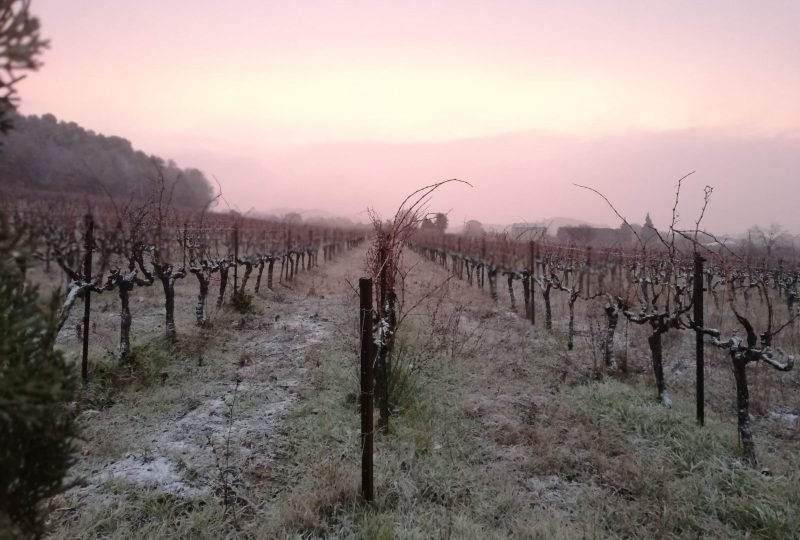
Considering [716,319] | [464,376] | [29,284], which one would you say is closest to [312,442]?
[464,376]

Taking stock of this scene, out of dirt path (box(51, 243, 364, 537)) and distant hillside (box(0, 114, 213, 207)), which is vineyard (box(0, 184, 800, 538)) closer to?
dirt path (box(51, 243, 364, 537))

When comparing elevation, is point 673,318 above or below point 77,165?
below

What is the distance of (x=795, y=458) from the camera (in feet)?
15.7

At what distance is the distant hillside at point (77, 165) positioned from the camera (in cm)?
4953

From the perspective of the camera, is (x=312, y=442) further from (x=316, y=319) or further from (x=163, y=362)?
(x=316, y=319)

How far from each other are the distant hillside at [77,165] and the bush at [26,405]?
43938 mm

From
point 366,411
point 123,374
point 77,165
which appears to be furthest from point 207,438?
point 77,165

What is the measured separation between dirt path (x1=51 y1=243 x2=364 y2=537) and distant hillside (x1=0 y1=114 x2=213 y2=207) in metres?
38.2

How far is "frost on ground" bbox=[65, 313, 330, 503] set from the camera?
4.27m

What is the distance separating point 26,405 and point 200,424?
4.20 m

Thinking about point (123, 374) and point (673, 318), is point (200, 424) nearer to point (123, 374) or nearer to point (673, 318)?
point (123, 374)

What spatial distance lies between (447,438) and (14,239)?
4.46 metres

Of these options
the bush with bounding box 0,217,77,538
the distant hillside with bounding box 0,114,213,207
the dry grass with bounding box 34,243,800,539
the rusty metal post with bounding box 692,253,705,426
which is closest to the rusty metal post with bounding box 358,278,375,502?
the dry grass with bounding box 34,243,800,539

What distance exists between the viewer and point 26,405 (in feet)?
5.33
